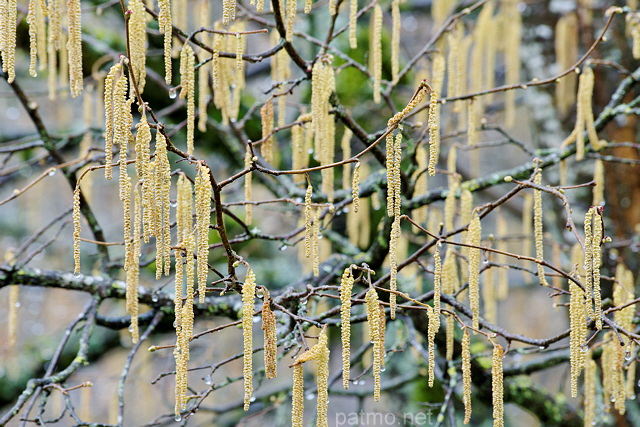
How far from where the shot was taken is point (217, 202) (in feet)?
4.74

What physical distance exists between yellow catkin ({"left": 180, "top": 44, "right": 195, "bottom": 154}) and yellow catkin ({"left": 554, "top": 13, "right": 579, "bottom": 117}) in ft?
6.96

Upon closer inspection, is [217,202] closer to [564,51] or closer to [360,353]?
[360,353]

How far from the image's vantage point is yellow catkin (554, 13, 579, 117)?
3203mm

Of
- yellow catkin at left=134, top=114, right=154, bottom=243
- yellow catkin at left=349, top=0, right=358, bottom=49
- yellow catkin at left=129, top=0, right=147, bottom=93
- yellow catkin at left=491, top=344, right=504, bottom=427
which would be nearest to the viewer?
yellow catkin at left=134, top=114, right=154, bottom=243

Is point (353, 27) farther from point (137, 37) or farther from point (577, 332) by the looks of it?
point (577, 332)

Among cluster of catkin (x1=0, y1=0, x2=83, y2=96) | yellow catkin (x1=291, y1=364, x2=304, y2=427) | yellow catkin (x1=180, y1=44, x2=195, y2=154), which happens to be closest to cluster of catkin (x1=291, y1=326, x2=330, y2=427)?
yellow catkin (x1=291, y1=364, x2=304, y2=427)

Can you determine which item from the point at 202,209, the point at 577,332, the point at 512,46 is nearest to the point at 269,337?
the point at 202,209

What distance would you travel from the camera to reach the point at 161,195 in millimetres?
1358

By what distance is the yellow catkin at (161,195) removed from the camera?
4.25ft

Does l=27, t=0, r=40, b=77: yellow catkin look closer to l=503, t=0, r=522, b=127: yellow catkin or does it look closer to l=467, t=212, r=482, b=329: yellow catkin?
l=467, t=212, r=482, b=329: yellow catkin

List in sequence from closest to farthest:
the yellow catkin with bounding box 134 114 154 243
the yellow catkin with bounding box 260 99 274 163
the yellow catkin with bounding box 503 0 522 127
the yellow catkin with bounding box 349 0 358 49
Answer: the yellow catkin with bounding box 134 114 154 243 → the yellow catkin with bounding box 349 0 358 49 → the yellow catkin with bounding box 260 99 274 163 → the yellow catkin with bounding box 503 0 522 127

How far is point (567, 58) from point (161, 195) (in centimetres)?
266

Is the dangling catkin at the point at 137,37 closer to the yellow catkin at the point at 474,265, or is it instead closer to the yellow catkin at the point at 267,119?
the yellow catkin at the point at 267,119

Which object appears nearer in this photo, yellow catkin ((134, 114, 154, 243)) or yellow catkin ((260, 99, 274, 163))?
yellow catkin ((134, 114, 154, 243))
